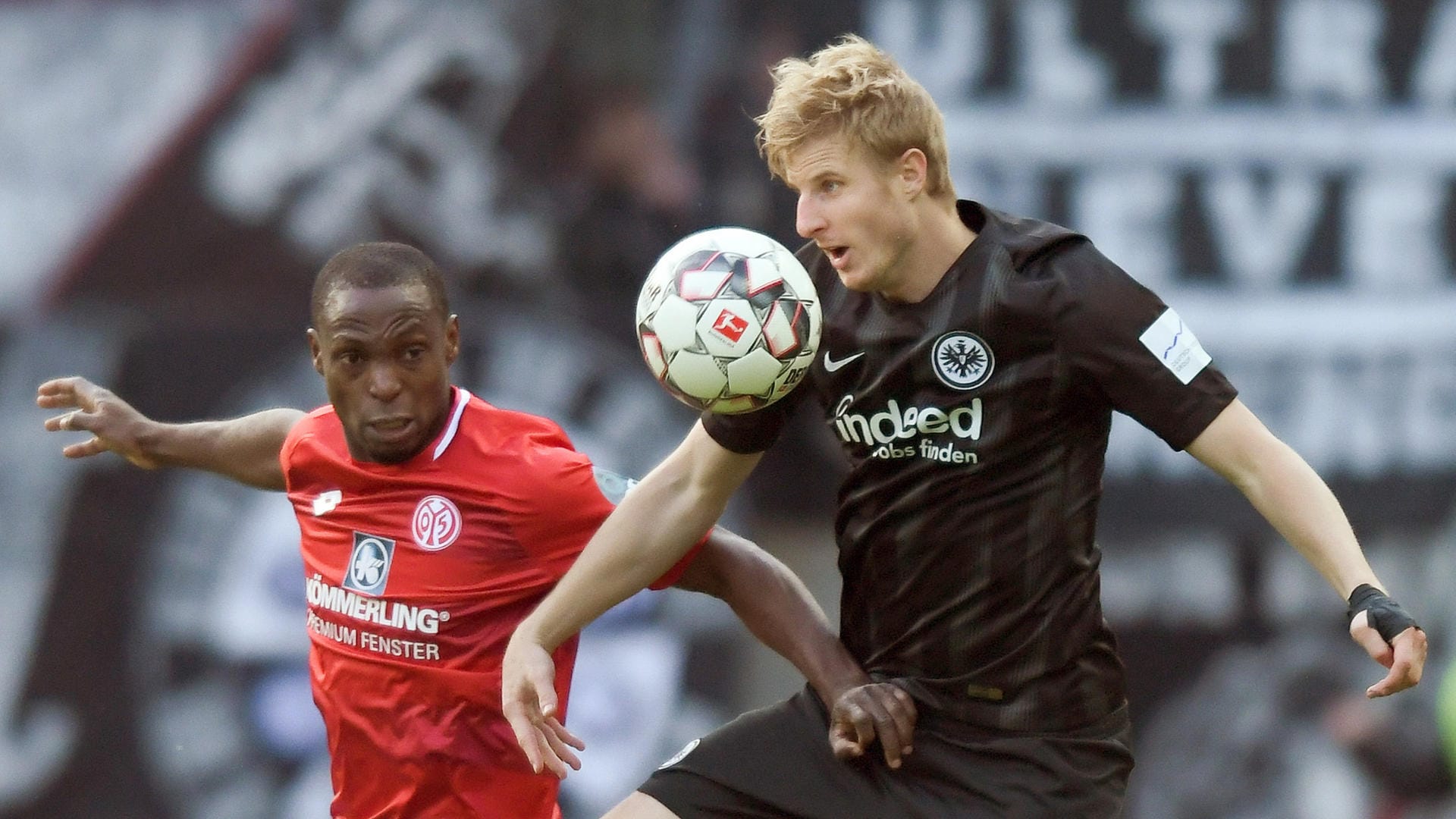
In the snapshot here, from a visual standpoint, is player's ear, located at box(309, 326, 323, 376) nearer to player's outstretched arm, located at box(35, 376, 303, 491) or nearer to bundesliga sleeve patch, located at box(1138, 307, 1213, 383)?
player's outstretched arm, located at box(35, 376, 303, 491)

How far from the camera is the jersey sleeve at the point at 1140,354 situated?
403cm

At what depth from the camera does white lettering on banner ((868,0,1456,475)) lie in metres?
8.64

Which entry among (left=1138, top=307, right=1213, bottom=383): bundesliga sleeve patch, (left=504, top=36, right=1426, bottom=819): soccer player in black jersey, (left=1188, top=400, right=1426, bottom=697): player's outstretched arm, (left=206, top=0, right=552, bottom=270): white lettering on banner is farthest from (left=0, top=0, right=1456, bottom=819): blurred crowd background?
(left=1188, top=400, right=1426, bottom=697): player's outstretched arm

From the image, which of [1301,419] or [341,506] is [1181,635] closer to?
[1301,419]

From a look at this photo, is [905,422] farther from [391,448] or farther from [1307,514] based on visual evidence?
[391,448]

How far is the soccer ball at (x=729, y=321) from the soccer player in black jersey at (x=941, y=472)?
15cm

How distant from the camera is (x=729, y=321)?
4000 millimetres

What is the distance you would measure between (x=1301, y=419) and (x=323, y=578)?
559 cm

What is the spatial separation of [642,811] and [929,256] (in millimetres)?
1441

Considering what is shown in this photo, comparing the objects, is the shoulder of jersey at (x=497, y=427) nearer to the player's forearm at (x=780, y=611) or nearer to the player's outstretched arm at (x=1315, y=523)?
the player's forearm at (x=780, y=611)

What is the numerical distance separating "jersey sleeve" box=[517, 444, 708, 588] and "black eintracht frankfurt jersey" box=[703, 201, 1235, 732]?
36 cm

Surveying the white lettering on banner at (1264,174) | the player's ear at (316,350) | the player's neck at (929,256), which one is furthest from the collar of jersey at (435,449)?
the white lettering on banner at (1264,174)

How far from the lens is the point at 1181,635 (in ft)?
29.1

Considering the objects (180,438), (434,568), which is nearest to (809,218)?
(434,568)
